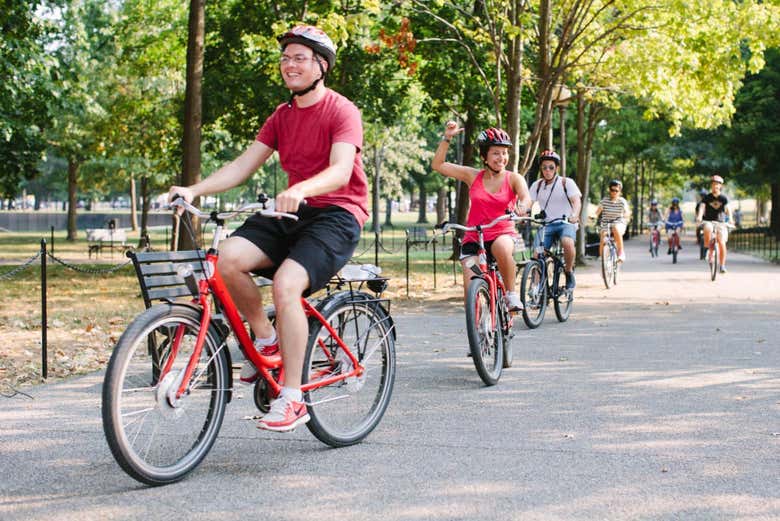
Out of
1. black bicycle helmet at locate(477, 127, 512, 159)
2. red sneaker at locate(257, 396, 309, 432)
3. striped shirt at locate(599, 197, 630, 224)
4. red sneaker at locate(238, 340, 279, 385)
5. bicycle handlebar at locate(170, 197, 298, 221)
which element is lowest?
red sneaker at locate(257, 396, 309, 432)

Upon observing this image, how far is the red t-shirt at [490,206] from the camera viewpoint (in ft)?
27.8

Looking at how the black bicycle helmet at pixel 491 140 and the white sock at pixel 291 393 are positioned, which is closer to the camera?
the white sock at pixel 291 393

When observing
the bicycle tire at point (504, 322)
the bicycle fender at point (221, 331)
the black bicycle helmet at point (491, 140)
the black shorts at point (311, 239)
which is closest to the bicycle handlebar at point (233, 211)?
the black shorts at point (311, 239)

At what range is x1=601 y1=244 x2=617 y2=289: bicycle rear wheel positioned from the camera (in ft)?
57.2

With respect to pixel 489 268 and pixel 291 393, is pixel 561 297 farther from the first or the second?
pixel 291 393

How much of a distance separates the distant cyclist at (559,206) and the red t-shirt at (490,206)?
11.4 ft

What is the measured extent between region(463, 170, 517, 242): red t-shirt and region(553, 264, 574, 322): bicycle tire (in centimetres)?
349

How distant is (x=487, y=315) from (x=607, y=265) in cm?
1035

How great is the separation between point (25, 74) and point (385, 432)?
53.8 feet

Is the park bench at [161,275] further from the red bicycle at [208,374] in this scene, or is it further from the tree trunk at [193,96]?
the tree trunk at [193,96]

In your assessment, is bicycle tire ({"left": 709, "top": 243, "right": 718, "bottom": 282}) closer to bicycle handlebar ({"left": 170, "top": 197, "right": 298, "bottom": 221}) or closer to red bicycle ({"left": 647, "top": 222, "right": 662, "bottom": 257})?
red bicycle ({"left": 647, "top": 222, "right": 662, "bottom": 257})

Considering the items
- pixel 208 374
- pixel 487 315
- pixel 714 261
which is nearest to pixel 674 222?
pixel 714 261

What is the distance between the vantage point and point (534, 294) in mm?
11453

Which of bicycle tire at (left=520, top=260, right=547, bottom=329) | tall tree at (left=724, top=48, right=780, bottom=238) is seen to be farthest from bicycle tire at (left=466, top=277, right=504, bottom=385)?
tall tree at (left=724, top=48, right=780, bottom=238)
